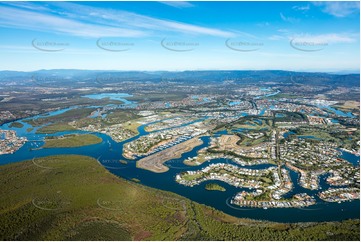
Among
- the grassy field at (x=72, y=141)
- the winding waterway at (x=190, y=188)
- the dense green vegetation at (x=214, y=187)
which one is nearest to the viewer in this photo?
the winding waterway at (x=190, y=188)

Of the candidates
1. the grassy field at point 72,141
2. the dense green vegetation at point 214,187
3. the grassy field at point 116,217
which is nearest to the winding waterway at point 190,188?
the dense green vegetation at point 214,187

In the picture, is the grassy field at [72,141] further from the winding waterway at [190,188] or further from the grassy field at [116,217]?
the grassy field at [116,217]

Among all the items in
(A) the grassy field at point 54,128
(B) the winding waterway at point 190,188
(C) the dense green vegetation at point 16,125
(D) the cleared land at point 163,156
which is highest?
(D) the cleared land at point 163,156

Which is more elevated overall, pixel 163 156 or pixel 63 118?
pixel 163 156

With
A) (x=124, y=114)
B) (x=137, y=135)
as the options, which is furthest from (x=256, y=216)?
(x=124, y=114)

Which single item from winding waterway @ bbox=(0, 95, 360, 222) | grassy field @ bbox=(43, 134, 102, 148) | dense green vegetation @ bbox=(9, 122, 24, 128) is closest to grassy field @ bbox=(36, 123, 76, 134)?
winding waterway @ bbox=(0, 95, 360, 222)

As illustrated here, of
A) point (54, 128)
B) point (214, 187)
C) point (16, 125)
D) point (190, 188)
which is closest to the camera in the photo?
point (214, 187)

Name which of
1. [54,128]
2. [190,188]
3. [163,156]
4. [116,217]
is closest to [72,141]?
[54,128]

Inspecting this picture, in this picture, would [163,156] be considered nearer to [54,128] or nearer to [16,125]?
[54,128]
